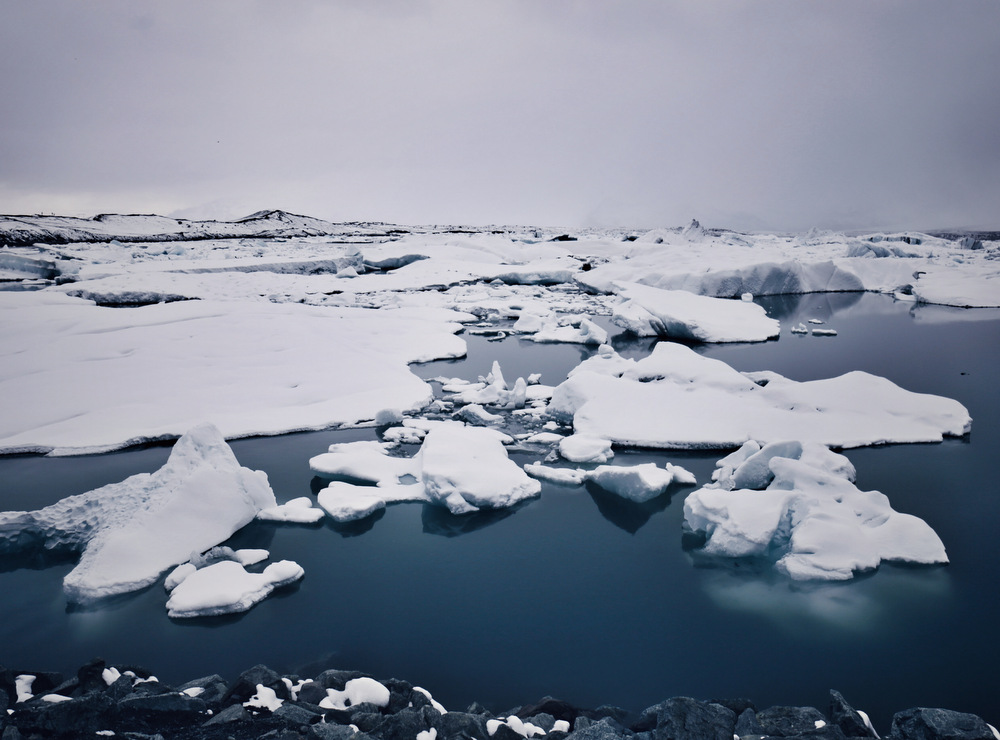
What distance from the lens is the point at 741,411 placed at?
4785mm

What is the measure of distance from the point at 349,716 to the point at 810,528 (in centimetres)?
240

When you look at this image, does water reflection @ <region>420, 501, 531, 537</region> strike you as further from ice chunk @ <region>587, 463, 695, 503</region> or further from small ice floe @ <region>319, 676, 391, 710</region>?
small ice floe @ <region>319, 676, 391, 710</region>

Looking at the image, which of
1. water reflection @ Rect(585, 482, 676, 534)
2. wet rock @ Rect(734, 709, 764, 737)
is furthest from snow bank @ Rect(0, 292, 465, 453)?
wet rock @ Rect(734, 709, 764, 737)

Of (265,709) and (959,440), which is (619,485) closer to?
(265,709)

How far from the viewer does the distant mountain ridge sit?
103 ft

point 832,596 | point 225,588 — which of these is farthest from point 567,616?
point 225,588

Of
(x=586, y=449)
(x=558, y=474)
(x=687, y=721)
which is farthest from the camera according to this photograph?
(x=586, y=449)

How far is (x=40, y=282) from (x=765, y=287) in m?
16.7

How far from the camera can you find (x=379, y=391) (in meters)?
5.46

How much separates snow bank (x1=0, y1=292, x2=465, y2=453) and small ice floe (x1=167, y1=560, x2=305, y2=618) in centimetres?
197

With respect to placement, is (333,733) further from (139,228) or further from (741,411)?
(139,228)

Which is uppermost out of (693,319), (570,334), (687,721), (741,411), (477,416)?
(693,319)

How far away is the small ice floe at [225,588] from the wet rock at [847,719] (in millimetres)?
2346

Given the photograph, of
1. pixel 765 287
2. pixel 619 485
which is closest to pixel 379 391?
pixel 619 485
